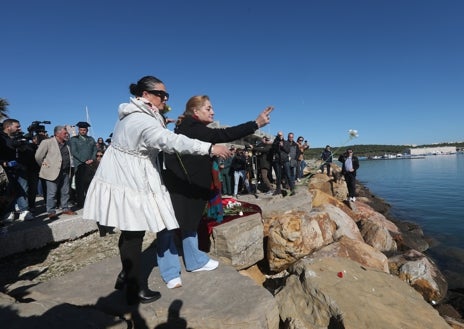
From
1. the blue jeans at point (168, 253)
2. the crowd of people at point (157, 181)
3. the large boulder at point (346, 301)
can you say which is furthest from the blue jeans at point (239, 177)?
the blue jeans at point (168, 253)

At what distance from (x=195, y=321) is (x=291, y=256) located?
322 centimetres

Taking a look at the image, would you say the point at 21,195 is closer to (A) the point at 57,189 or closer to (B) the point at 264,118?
(A) the point at 57,189

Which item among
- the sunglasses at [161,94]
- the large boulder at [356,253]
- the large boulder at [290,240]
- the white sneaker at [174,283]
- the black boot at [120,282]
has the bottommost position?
the large boulder at [356,253]

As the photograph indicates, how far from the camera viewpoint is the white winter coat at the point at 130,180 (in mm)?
1979

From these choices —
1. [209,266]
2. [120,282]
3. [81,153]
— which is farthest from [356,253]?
[81,153]

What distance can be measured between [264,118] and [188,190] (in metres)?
1.09

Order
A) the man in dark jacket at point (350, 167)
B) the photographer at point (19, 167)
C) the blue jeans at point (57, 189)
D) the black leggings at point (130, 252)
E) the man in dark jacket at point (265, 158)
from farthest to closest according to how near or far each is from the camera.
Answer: the man in dark jacket at point (350, 167) < the man in dark jacket at point (265, 158) < the blue jeans at point (57, 189) < the photographer at point (19, 167) < the black leggings at point (130, 252)

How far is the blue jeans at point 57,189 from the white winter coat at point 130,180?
12.7ft

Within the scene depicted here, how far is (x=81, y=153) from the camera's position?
6.13 meters

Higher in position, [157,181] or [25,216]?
[157,181]

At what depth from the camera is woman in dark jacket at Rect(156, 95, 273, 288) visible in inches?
99.4

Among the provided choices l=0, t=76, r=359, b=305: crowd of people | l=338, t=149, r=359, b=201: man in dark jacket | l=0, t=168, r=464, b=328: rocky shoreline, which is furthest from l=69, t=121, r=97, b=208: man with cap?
l=338, t=149, r=359, b=201: man in dark jacket

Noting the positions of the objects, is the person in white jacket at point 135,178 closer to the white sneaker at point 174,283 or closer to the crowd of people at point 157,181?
the crowd of people at point 157,181

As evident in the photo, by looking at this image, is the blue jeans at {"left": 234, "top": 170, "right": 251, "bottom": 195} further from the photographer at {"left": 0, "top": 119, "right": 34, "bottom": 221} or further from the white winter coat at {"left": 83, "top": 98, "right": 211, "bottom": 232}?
the white winter coat at {"left": 83, "top": 98, "right": 211, "bottom": 232}
